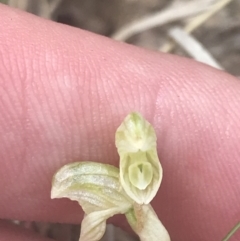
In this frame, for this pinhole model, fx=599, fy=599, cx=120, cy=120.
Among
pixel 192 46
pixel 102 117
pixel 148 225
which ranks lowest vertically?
pixel 148 225

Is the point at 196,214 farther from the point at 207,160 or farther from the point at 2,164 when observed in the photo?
the point at 2,164

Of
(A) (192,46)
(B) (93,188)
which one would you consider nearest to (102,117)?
(B) (93,188)

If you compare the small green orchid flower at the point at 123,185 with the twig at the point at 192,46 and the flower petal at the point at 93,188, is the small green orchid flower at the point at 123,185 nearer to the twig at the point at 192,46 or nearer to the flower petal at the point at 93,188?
the flower petal at the point at 93,188

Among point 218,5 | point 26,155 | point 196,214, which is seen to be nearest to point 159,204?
point 196,214

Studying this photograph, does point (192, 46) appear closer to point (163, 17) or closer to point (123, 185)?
point (163, 17)

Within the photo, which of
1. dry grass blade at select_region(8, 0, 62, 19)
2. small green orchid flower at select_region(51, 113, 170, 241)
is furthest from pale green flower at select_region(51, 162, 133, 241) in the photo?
dry grass blade at select_region(8, 0, 62, 19)

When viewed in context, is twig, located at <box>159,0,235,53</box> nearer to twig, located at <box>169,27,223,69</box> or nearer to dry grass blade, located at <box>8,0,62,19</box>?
twig, located at <box>169,27,223,69</box>

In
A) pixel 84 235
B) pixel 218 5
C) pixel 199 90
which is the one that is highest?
pixel 218 5
